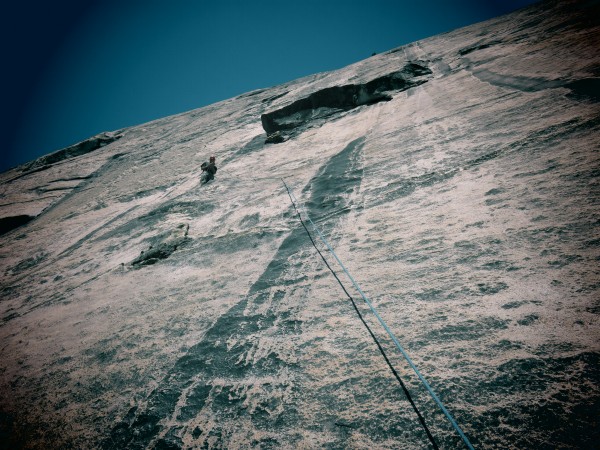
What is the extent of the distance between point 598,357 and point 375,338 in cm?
135

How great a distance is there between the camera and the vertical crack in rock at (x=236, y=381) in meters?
2.15

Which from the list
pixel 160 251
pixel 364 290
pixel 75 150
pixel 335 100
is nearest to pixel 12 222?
pixel 160 251

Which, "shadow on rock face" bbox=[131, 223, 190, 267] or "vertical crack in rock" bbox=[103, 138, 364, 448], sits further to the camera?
"shadow on rock face" bbox=[131, 223, 190, 267]

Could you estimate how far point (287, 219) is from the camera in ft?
15.6

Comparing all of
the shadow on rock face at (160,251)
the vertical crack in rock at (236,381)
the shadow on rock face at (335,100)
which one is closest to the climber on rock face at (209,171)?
the shadow on rock face at (335,100)

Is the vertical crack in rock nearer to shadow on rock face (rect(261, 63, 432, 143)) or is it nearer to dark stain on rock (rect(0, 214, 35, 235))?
shadow on rock face (rect(261, 63, 432, 143))

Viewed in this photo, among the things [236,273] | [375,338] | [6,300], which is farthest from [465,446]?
[6,300]

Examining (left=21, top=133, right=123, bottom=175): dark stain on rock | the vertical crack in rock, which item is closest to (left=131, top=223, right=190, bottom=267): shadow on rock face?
the vertical crack in rock

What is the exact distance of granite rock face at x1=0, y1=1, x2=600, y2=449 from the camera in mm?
1866

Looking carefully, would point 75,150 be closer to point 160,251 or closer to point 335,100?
point 335,100

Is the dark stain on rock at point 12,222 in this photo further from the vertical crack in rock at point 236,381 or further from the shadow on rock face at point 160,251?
the vertical crack in rock at point 236,381

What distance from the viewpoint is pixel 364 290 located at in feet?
9.48

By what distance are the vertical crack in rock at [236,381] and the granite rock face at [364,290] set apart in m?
0.02

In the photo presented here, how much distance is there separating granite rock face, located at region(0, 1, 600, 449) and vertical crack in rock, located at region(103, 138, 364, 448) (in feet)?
0.06
